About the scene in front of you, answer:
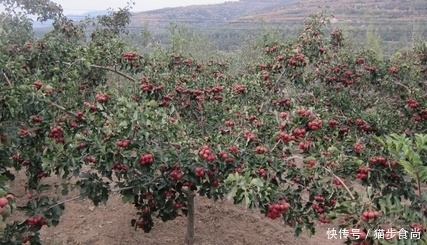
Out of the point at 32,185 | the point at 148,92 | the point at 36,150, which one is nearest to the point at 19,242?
the point at 36,150

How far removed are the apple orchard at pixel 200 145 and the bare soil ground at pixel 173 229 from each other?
499 millimetres

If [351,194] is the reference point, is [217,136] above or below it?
above

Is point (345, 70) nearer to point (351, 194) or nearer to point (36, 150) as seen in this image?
point (351, 194)

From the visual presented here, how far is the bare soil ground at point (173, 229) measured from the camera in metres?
4.76

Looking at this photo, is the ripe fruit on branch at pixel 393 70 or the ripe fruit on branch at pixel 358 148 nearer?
the ripe fruit on branch at pixel 358 148

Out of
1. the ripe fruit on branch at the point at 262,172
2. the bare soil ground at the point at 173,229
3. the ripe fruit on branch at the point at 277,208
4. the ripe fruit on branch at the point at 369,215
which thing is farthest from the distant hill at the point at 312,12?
the ripe fruit on branch at the point at 369,215

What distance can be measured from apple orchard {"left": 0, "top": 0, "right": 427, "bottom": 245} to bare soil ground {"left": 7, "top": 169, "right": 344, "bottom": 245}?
50cm

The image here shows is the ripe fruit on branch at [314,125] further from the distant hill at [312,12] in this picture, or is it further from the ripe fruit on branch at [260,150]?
the distant hill at [312,12]

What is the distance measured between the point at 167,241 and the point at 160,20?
49.3 m

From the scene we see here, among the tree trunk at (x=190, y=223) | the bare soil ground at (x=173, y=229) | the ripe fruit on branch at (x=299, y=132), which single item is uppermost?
the ripe fruit on branch at (x=299, y=132)

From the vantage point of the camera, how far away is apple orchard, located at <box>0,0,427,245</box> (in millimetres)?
2531

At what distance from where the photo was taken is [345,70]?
5469 millimetres

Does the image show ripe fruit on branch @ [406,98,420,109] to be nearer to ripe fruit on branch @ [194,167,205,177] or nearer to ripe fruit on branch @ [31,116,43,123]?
ripe fruit on branch @ [194,167,205,177]

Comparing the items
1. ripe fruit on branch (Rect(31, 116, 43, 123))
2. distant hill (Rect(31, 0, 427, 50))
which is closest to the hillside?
distant hill (Rect(31, 0, 427, 50))
